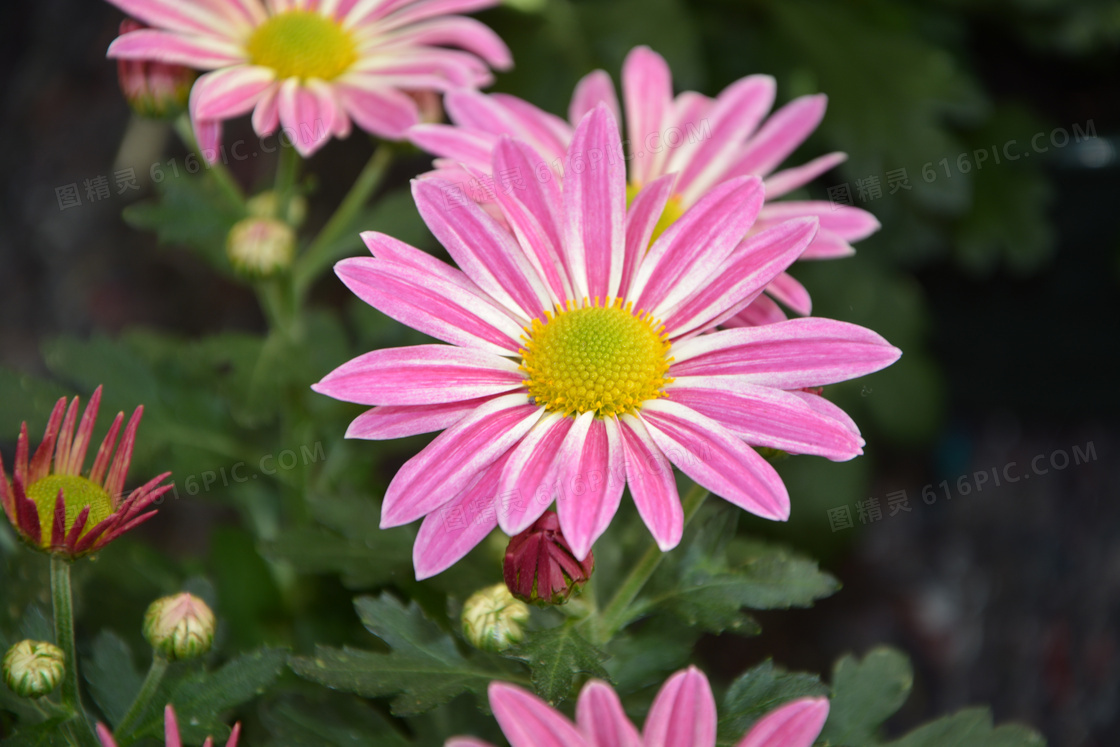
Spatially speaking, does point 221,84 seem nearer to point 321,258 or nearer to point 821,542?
point 321,258

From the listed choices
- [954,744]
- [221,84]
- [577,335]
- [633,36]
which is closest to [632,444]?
[577,335]

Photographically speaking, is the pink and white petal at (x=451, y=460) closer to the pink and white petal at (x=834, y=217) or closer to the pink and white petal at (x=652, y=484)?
the pink and white petal at (x=652, y=484)

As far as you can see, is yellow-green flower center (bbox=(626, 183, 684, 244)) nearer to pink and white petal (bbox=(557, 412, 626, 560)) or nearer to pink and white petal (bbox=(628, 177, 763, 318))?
pink and white petal (bbox=(628, 177, 763, 318))

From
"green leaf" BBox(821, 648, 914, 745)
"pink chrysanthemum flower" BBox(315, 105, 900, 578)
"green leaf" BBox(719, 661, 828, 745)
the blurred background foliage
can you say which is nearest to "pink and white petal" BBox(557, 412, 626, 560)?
"pink chrysanthemum flower" BBox(315, 105, 900, 578)

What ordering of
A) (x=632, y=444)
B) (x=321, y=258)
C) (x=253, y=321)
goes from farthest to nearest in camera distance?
(x=253, y=321) → (x=321, y=258) → (x=632, y=444)

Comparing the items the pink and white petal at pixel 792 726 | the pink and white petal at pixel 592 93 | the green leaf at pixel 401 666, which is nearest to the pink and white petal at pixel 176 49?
the pink and white petal at pixel 592 93

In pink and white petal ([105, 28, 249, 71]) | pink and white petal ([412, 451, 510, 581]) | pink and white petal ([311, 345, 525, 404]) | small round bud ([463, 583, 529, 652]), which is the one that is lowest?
small round bud ([463, 583, 529, 652])
